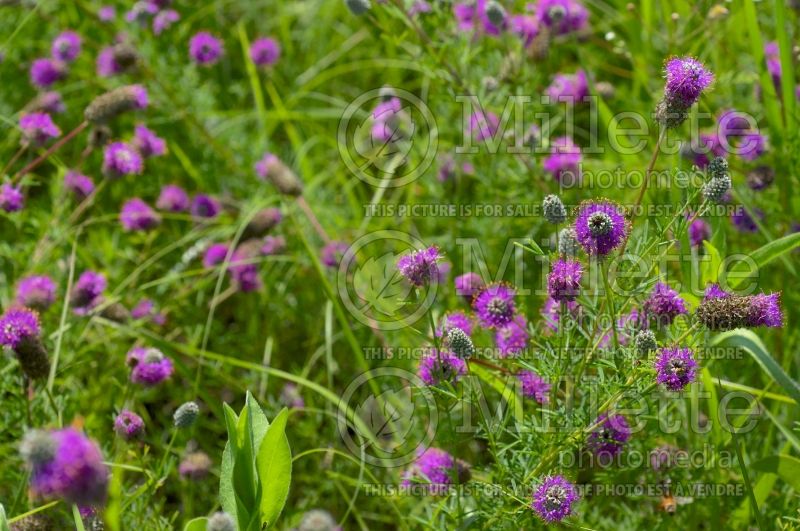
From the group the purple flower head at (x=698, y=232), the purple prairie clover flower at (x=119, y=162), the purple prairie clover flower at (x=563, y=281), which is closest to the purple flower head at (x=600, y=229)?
the purple prairie clover flower at (x=563, y=281)

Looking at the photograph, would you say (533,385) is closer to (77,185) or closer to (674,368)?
(674,368)

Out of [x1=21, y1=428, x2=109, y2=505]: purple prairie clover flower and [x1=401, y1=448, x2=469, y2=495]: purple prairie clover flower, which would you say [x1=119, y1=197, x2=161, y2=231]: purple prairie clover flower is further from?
[x1=21, y1=428, x2=109, y2=505]: purple prairie clover flower

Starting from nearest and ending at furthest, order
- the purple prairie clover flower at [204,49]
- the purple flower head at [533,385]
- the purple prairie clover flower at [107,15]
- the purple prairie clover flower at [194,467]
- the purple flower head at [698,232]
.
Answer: the purple flower head at [533,385] → the purple prairie clover flower at [194,467] → the purple flower head at [698,232] → the purple prairie clover flower at [204,49] → the purple prairie clover flower at [107,15]

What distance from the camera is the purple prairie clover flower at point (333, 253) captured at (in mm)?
2453

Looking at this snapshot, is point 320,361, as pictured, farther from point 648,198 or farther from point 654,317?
point 654,317

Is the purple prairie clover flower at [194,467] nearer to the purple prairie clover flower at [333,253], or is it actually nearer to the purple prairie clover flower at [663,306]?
the purple prairie clover flower at [333,253]

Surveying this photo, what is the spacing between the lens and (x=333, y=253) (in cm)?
246

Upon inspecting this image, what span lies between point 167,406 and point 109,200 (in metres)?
0.83

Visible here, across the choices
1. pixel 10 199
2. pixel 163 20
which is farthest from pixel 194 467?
pixel 163 20

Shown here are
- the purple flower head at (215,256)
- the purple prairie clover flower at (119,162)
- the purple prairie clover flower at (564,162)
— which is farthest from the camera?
the purple flower head at (215,256)

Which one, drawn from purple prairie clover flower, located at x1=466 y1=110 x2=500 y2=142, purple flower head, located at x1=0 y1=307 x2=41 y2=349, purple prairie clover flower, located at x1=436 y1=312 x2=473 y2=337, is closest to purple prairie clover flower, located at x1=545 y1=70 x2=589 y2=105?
purple prairie clover flower, located at x1=466 y1=110 x2=500 y2=142

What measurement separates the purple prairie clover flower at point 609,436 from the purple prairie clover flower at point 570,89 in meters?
1.23

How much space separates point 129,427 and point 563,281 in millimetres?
855

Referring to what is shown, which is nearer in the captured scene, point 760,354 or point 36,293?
point 760,354
